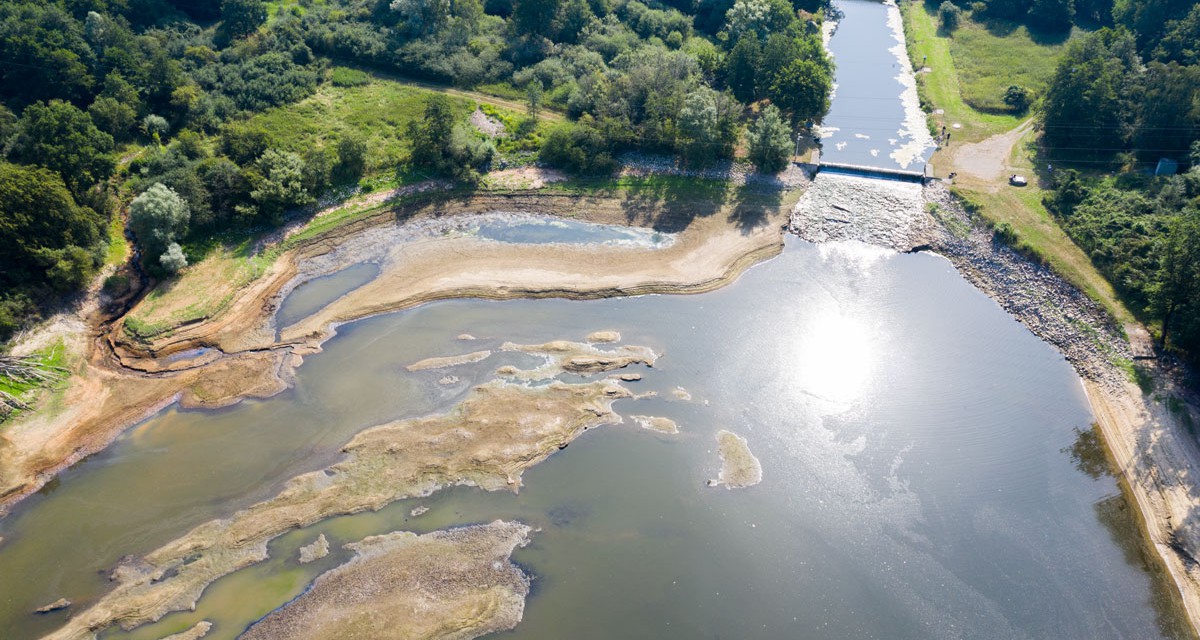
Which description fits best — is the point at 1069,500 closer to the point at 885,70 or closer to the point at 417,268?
the point at 417,268

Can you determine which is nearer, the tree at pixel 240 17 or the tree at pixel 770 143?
the tree at pixel 770 143

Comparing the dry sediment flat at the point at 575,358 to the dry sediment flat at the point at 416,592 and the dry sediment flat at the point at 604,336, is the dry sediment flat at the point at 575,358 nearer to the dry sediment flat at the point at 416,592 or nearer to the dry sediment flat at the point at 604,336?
the dry sediment flat at the point at 604,336

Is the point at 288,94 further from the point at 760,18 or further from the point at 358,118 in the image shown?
the point at 760,18

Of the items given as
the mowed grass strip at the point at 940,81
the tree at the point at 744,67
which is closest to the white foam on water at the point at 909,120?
the mowed grass strip at the point at 940,81

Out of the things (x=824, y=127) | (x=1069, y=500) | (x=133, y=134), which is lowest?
(x=1069, y=500)

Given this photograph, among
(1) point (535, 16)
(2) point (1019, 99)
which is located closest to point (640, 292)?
(1) point (535, 16)

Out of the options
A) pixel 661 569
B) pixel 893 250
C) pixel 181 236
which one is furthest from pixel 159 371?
pixel 893 250
